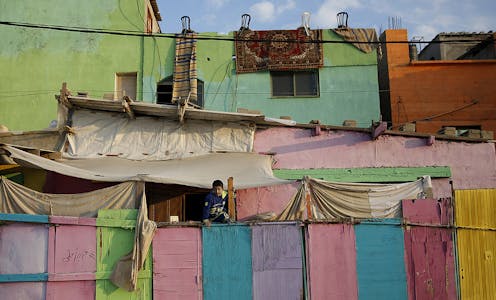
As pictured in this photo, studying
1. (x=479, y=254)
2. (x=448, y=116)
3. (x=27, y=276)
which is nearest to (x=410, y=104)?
(x=448, y=116)

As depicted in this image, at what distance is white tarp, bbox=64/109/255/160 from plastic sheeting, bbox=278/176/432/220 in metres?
3.00

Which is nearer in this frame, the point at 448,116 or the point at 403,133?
the point at 403,133

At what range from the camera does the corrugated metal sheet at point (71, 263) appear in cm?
862

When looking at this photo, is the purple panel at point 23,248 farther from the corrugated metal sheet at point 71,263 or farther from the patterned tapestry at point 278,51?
the patterned tapestry at point 278,51

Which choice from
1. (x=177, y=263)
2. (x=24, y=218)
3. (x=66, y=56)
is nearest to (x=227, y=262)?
(x=177, y=263)

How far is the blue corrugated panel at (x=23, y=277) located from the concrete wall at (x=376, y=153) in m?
6.35

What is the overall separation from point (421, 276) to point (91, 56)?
13.9m

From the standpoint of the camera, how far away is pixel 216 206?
9711 mm

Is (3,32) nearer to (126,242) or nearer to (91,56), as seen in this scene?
(91,56)

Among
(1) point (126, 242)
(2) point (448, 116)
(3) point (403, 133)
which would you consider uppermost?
(2) point (448, 116)

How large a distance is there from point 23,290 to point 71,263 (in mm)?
819

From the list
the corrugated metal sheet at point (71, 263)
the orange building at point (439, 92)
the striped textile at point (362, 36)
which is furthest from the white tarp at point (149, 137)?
the orange building at point (439, 92)

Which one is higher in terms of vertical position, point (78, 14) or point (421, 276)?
point (78, 14)

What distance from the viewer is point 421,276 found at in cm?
920
